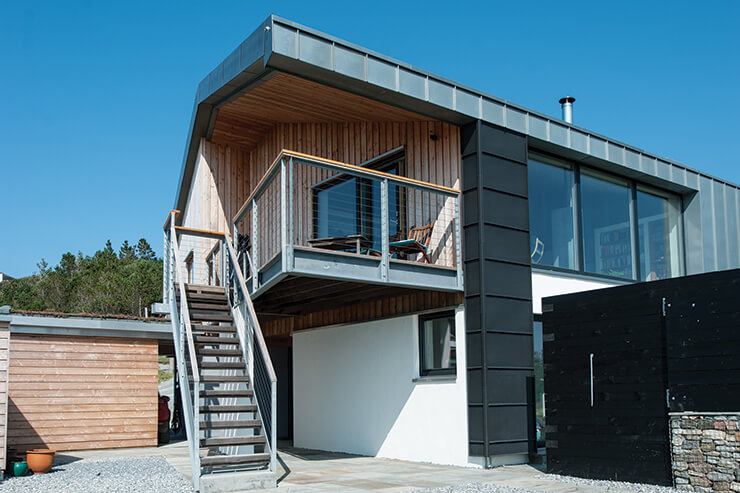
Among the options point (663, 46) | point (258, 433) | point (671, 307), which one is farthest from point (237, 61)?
point (663, 46)

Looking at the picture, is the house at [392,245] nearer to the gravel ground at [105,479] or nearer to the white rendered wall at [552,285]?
the white rendered wall at [552,285]

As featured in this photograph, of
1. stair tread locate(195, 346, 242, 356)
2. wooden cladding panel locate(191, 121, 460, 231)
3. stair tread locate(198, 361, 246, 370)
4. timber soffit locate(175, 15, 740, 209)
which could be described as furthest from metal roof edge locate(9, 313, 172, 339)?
stair tread locate(198, 361, 246, 370)

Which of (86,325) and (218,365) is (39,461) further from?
(86,325)

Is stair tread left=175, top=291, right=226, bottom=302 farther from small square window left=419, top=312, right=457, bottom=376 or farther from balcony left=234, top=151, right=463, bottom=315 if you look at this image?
small square window left=419, top=312, right=457, bottom=376

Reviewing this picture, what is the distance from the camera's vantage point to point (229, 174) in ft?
44.2

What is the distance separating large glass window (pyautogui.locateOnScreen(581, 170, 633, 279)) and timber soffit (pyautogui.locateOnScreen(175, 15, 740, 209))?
46 centimetres

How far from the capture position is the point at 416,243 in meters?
9.41

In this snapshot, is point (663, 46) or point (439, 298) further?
point (663, 46)

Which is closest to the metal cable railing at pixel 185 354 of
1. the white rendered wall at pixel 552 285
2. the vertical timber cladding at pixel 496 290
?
the vertical timber cladding at pixel 496 290

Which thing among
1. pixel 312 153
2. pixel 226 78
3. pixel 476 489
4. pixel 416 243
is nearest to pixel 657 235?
pixel 416 243

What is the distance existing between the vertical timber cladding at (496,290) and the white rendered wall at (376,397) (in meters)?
0.29

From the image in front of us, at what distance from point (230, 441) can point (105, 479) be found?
2016mm

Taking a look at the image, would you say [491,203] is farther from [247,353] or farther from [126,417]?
[126,417]

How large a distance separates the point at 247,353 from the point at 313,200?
390cm
